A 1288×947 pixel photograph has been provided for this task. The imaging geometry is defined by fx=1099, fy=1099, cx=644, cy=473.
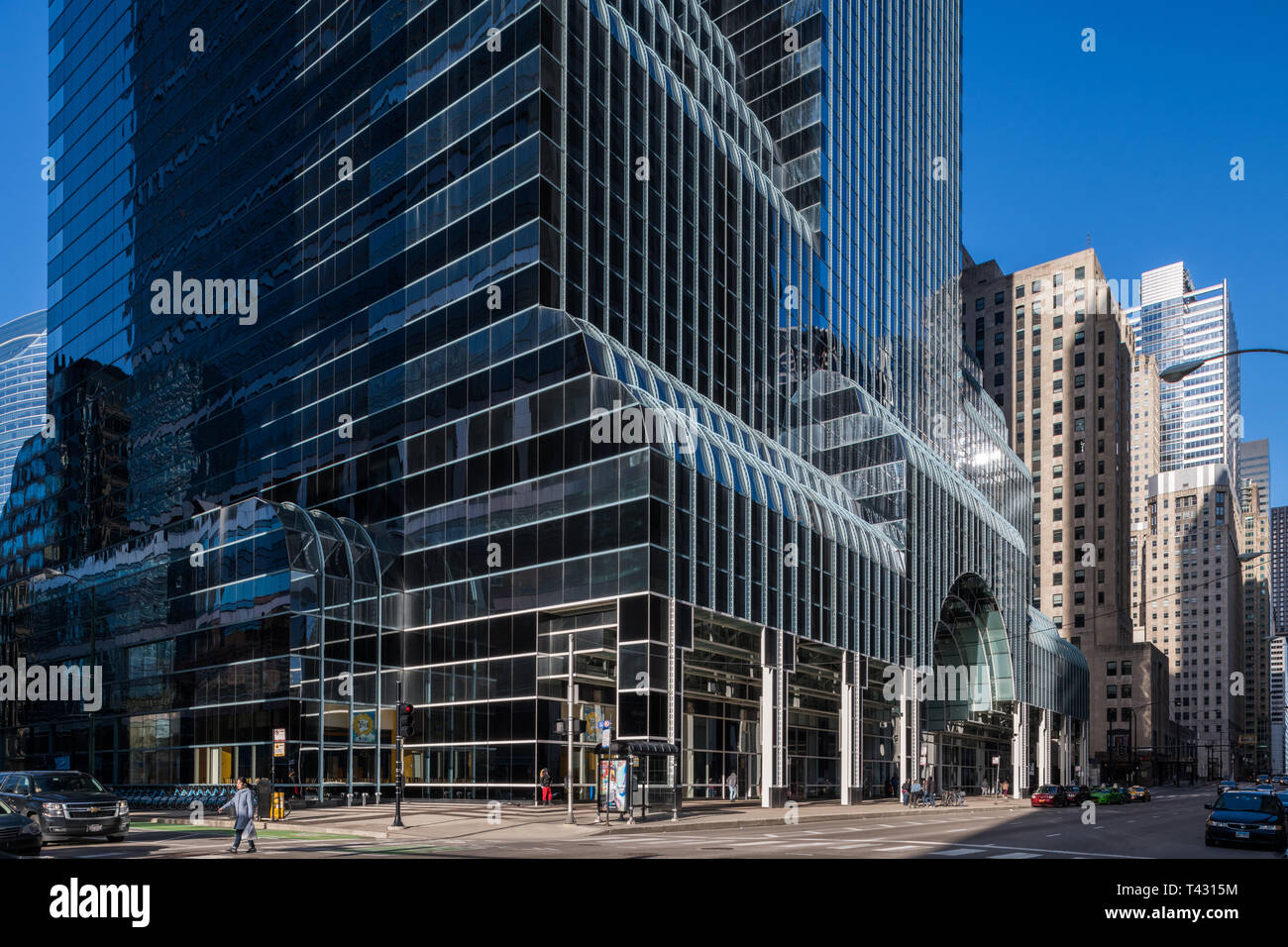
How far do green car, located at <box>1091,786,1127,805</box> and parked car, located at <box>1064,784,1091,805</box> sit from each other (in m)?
1.38

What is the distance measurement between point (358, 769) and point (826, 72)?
2024 inches

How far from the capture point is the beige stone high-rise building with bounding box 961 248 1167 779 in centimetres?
14925

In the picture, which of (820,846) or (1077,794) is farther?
(1077,794)

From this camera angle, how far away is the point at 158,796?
52312 mm

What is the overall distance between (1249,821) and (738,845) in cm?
1309

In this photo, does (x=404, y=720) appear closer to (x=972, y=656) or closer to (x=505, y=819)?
(x=505, y=819)

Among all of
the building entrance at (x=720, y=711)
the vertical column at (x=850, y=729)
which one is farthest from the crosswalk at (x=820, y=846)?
the vertical column at (x=850, y=729)

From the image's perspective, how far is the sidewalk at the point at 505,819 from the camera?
3231 centimetres

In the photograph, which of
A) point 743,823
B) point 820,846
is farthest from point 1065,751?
point 820,846

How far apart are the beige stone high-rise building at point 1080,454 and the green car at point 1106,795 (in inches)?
2804

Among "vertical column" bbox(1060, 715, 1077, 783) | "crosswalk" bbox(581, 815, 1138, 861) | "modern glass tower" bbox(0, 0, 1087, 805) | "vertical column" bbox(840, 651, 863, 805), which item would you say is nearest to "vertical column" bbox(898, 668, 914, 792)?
"modern glass tower" bbox(0, 0, 1087, 805)

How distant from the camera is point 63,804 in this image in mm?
25250
